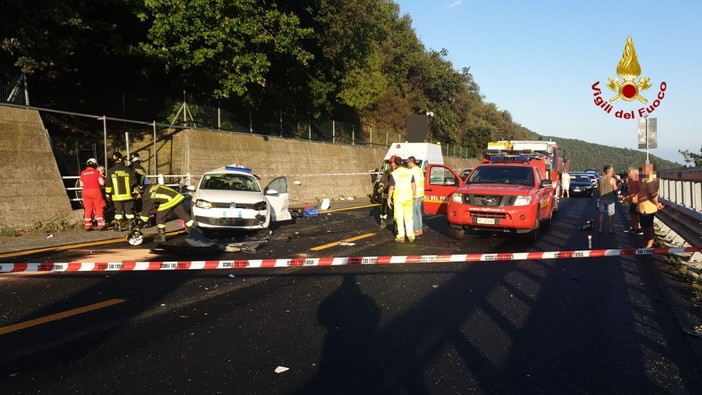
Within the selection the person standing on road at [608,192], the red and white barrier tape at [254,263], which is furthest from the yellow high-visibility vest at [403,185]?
the person standing on road at [608,192]

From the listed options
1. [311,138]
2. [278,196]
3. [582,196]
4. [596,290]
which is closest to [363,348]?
[596,290]

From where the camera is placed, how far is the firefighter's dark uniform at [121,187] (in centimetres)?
1166

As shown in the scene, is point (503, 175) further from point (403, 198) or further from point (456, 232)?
point (403, 198)

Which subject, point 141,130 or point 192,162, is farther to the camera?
point 141,130

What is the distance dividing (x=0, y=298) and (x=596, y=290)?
7563 mm

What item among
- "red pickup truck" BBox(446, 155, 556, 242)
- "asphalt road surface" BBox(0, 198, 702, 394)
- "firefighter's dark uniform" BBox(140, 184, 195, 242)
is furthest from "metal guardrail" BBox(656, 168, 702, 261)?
"firefighter's dark uniform" BBox(140, 184, 195, 242)

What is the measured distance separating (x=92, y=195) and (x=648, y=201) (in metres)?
12.1

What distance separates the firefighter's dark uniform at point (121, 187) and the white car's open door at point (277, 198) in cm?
325

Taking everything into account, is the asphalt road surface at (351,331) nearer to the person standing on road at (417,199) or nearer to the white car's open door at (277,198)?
the person standing on road at (417,199)

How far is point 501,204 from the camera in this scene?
10.8 m

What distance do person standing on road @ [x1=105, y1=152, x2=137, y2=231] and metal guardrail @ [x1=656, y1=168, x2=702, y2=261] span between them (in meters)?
11.0

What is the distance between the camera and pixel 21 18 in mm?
13891

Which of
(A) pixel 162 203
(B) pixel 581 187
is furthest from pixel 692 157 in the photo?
(A) pixel 162 203

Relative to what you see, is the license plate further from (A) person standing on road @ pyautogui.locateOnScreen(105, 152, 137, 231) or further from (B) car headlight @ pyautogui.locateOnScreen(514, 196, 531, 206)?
(B) car headlight @ pyautogui.locateOnScreen(514, 196, 531, 206)
